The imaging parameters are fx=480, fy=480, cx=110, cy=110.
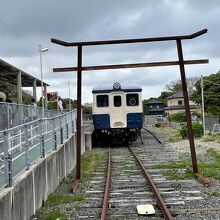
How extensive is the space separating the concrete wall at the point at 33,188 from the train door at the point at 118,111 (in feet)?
36.6

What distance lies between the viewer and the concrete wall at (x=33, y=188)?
722cm

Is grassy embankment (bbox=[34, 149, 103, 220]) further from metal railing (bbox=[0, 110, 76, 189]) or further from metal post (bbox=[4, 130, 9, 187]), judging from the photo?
metal post (bbox=[4, 130, 9, 187])

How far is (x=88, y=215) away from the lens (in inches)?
359

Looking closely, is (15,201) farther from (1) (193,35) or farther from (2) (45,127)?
(1) (193,35)

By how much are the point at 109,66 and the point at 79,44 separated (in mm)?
1045

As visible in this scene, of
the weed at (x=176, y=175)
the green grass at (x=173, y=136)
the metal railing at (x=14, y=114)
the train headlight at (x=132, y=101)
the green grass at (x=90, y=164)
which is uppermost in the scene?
the train headlight at (x=132, y=101)

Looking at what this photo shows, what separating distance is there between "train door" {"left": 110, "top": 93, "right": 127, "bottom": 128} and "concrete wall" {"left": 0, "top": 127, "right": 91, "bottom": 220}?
11.1 metres

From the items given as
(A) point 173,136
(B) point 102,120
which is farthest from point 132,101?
(A) point 173,136

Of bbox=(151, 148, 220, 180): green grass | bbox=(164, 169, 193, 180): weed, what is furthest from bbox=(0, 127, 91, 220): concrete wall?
bbox=(151, 148, 220, 180): green grass

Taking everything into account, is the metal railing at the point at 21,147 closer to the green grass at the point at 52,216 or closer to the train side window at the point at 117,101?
the green grass at the point at 52,216

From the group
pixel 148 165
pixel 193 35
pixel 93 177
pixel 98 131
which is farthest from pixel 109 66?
pixel 98 131

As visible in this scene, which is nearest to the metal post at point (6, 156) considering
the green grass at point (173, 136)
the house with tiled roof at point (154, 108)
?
the green grass at point (173, 136)

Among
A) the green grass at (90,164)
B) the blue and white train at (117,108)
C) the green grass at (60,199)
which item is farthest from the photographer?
the blue and white train at (117,108)

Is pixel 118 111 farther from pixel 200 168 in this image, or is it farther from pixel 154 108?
pixel 154 108
